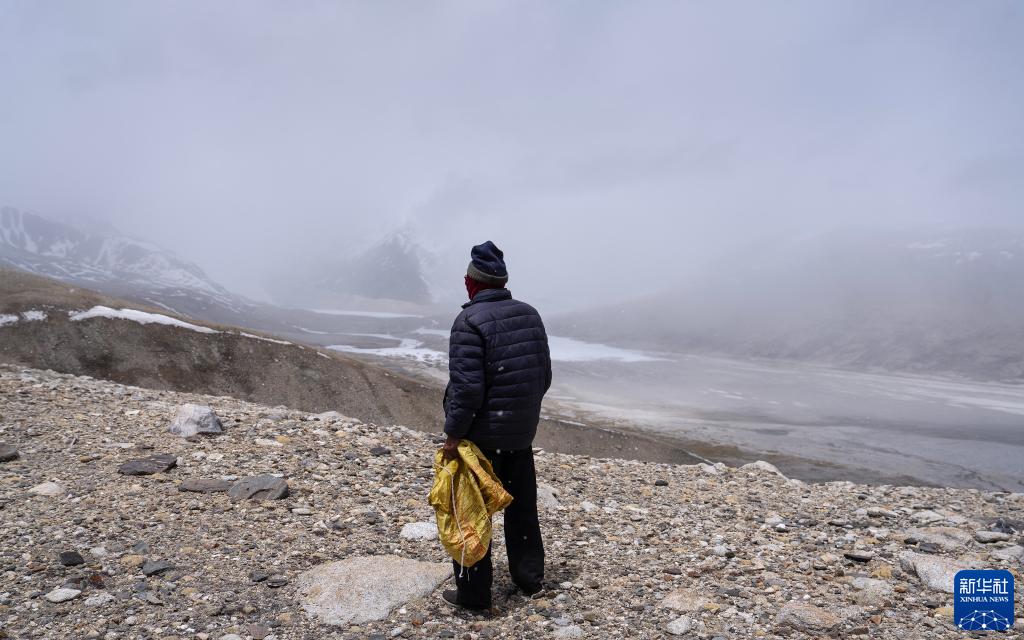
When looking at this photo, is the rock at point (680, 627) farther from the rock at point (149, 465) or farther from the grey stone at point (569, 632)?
the rock at point (149, 465)

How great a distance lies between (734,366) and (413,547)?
9628cm

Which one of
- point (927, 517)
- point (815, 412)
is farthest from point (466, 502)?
point (815, 412)

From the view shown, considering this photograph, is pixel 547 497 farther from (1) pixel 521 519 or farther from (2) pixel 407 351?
(2) pixel 407 351

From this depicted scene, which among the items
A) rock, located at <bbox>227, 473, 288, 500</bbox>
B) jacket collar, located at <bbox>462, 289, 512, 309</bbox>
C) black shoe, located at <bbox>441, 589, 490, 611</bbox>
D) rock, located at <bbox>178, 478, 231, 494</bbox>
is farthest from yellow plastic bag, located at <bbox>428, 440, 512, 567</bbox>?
rock, located at <bbox>178, 478, 231, 494</bbox>

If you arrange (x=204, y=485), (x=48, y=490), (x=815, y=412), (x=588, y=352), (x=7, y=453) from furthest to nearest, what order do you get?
(x=588, y=352) → (x=815, y=412) → (x=7, y=453) → (x=204, y=485) → (x=48, y=490)

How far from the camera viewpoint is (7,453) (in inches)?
215

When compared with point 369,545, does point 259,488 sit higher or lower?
higher

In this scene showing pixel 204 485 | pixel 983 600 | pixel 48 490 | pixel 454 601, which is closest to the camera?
pixel 454 601

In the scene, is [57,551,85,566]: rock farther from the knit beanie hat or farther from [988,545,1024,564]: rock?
[988,545,1024,564]: rock

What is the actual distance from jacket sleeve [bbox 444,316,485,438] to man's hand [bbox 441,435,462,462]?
0.17 ft

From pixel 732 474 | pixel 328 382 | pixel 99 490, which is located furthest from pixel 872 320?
pixel 99 490

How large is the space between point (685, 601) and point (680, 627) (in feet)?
1.29

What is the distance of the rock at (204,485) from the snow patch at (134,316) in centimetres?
2673

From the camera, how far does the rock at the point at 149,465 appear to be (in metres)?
5.42
